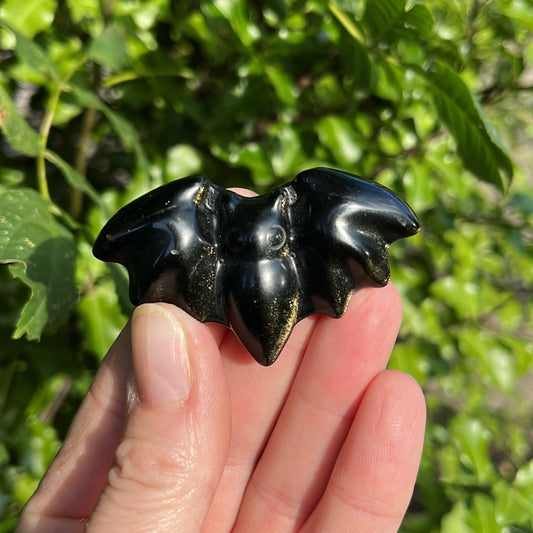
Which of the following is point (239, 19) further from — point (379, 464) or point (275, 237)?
point (379, 464)

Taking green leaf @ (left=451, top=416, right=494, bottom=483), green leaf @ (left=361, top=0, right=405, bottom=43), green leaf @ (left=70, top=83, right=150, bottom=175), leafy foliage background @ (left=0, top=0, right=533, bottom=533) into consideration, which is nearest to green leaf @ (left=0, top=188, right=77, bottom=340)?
leafy foliage background @ (left=0, top=0, right=533, bottom=533)

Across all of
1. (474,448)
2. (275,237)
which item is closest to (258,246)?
(275,237)

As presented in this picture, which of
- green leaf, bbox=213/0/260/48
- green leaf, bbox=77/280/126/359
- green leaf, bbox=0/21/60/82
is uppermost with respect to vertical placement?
green leaf, bbox=0/21/60/82

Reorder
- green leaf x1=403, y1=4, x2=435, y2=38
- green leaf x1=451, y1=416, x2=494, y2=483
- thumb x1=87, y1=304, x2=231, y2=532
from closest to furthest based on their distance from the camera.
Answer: thumb x1=87, y1=304, x2=231, y2=532
green leaf x1=403, y1=4, x2=435, y2=38
green leaf x1=451, y1=416, x2=494, y2=483

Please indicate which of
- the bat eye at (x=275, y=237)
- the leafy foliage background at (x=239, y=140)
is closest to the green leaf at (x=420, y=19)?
the leafy foliage background at (x=239, y=140)

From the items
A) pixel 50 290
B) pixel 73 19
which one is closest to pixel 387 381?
pixel 50 290

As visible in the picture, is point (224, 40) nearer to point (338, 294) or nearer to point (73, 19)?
point (73, 19)

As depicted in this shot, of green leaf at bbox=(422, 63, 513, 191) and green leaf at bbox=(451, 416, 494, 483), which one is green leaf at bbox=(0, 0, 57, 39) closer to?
green leaf at bbox=(422, 63, 513, 191)
